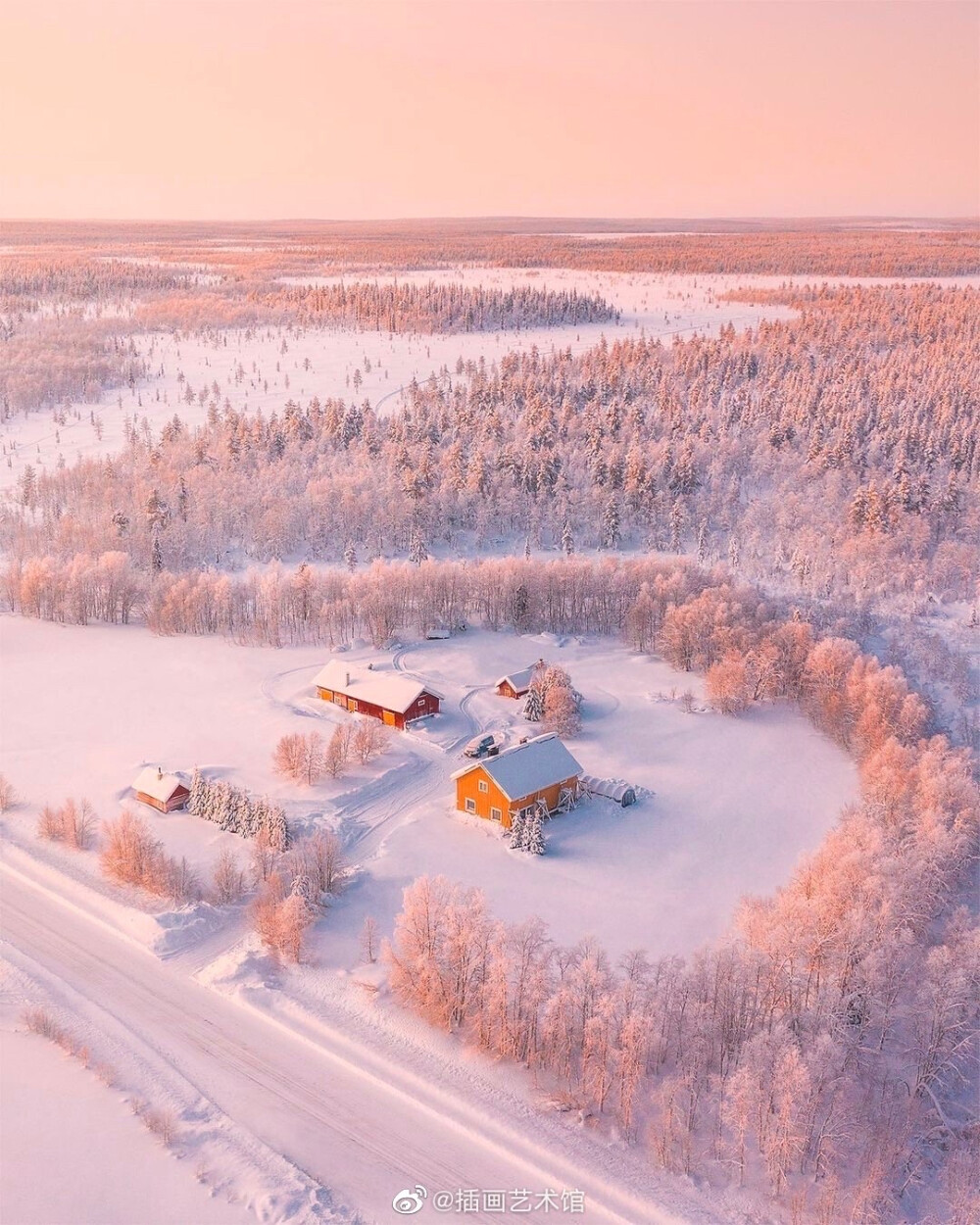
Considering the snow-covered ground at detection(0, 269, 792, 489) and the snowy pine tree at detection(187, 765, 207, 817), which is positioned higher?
the snow-covered ground at detection(0, 269, 792, 489)

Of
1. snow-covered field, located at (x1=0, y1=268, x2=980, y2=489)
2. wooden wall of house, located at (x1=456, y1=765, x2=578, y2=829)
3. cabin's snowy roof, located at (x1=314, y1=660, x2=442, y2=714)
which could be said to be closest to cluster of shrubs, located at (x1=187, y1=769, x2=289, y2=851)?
wooden wall of house, located at (x1=456, y1=765, x2=578, y2=829)

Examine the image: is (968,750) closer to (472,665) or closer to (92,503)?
(472,665)

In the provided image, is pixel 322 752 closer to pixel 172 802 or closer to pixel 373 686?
pixel 373 686

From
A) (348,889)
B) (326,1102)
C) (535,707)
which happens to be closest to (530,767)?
(535,707)

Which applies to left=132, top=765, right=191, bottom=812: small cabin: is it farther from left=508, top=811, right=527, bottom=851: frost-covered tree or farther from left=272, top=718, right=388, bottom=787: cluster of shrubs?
left=508, top=811, right=527, bottom=851: frost-covered tree

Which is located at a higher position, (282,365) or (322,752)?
(282,365)

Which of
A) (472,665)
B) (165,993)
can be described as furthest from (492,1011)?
(472,665)
